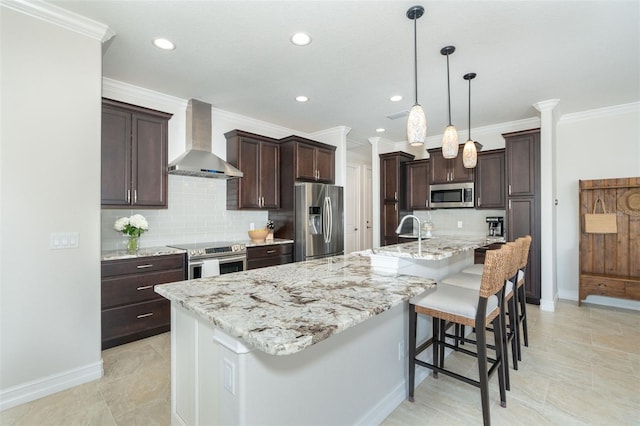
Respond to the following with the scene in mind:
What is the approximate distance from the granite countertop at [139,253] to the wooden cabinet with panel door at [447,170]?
4.14 m

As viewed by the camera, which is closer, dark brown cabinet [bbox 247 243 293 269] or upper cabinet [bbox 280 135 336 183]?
dark brown cabinet [bbox 247 243 293 269]

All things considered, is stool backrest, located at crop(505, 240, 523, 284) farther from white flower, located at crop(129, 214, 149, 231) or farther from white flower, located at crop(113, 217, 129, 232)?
white flower, located at crop(113, 217, 129, 232)

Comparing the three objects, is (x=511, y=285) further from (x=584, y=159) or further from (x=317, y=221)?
(x=584, y=159)

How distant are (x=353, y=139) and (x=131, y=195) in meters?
3.89

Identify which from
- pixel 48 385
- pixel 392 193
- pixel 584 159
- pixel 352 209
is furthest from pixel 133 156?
pixel 584 159

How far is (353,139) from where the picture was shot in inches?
228

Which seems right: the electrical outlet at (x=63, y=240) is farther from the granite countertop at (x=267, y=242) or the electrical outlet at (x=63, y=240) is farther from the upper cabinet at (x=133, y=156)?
the granite countertop at (x=267, y=242)

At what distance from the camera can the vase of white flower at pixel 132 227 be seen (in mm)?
3160

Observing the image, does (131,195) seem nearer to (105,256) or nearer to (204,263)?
(105,256)

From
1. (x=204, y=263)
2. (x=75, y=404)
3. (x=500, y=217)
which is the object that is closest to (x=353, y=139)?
(x=500, y=217)

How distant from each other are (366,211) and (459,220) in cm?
217

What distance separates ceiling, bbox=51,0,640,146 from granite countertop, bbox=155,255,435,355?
1.85 meters

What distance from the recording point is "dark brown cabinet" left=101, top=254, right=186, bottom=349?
2.81 metres

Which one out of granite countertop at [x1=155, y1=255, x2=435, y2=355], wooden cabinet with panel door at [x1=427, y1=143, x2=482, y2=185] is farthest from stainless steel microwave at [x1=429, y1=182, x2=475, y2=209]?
granite countertop at [x1=155, y1=255, x2=435, y2=355]
